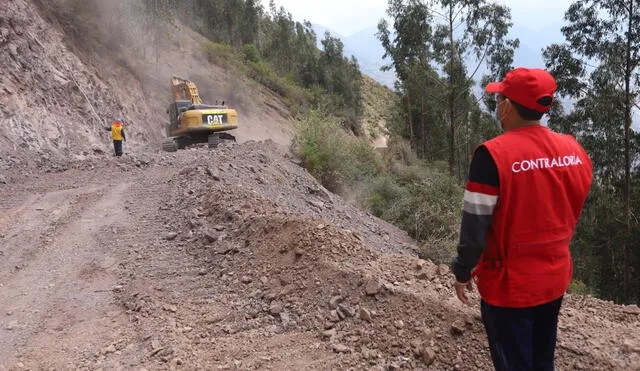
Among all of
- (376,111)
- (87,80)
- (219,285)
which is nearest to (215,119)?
(87,80)

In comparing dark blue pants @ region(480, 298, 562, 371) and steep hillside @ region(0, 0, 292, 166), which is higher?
steep hillside @ region(0, 0, 292, 166)

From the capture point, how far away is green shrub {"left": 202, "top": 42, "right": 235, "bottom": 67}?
34.5 meters

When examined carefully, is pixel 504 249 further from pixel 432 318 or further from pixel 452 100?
pixel 452 100

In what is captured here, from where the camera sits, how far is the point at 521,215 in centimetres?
231

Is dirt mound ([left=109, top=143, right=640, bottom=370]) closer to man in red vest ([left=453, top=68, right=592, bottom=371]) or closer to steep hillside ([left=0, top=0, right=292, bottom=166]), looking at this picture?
man in red vest ([left=453, top=68, right=592, bottom=371])

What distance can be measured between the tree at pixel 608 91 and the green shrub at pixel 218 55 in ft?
71.0

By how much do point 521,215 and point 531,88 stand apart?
1.91 feet

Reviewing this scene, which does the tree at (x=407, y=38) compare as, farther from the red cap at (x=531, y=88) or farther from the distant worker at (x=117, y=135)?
the red cap at (x=531, y=88)

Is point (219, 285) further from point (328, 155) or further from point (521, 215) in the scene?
point (328, 155)

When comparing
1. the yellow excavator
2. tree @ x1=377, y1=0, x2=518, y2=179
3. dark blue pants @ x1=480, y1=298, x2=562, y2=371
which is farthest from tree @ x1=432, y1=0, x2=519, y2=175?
dark blue pants @ x1=480, y1=298, x2=562, y2=371

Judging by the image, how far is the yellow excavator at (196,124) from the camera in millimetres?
16328

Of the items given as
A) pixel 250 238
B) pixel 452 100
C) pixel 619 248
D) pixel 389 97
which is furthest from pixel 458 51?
pixel 389 97

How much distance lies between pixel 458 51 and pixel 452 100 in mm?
3979

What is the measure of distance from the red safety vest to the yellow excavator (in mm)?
14493
